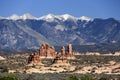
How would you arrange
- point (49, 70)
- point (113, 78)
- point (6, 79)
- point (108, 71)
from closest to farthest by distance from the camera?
point (6, 79) → point (113, 78) → point (108, 71) → point (49, 70)

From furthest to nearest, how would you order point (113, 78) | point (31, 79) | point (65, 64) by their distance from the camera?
point (65, 64)
point (113, 78)
point (31, 79)

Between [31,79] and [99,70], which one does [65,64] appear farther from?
[31,79]

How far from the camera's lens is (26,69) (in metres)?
154

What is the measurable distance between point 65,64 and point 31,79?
2745 inches

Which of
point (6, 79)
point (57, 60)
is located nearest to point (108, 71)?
point (57, 60)

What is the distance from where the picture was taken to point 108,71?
14562cm

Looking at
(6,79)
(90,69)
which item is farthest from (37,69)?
(6,79)

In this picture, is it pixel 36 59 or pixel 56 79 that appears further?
pixel 36 59

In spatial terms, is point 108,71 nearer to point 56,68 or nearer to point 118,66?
point 118,66

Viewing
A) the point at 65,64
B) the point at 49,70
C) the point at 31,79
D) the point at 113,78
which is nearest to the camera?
the point at 31,79

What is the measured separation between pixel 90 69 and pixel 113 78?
43.2m

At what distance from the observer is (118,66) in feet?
493

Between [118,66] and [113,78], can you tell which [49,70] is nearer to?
[118,66]

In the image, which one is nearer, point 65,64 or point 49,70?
point 49,70
